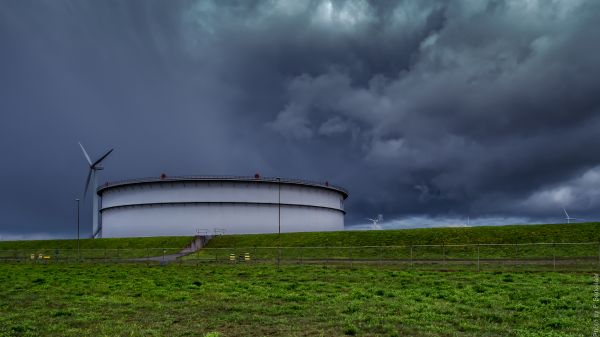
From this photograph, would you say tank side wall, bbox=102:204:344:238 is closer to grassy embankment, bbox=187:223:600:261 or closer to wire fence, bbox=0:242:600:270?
grassy embankment, bbox=187:223:600:261

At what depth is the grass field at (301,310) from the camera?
12125mm

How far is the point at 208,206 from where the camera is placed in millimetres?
85125

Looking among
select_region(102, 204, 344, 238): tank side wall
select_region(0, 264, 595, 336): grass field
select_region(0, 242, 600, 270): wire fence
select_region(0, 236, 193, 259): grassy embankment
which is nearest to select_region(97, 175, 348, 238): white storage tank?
select_region(102, 204, 344, 238): tank side wall

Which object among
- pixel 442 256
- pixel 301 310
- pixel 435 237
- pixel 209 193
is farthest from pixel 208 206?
pixel 301 310

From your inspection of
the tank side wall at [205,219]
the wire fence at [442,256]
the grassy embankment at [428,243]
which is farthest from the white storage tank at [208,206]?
the wire fence at [442,256]

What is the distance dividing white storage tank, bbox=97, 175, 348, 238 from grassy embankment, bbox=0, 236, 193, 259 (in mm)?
9509

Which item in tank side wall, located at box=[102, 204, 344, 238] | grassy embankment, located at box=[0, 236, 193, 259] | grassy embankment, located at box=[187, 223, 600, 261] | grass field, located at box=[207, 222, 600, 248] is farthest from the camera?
tank side wall, located at box=[102, 204, 344, 238]

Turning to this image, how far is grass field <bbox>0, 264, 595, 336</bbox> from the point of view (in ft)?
39.8

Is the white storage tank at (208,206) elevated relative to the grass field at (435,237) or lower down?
elevated

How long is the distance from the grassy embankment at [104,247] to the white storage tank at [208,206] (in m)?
9.51

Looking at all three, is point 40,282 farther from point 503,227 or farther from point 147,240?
point 503,227

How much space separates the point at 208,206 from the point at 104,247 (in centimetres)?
1851

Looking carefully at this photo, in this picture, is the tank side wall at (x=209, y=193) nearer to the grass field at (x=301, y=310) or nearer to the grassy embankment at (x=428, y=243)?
the grassy embankment at (x=428, y=243)

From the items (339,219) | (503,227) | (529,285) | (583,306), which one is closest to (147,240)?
(339,219)
